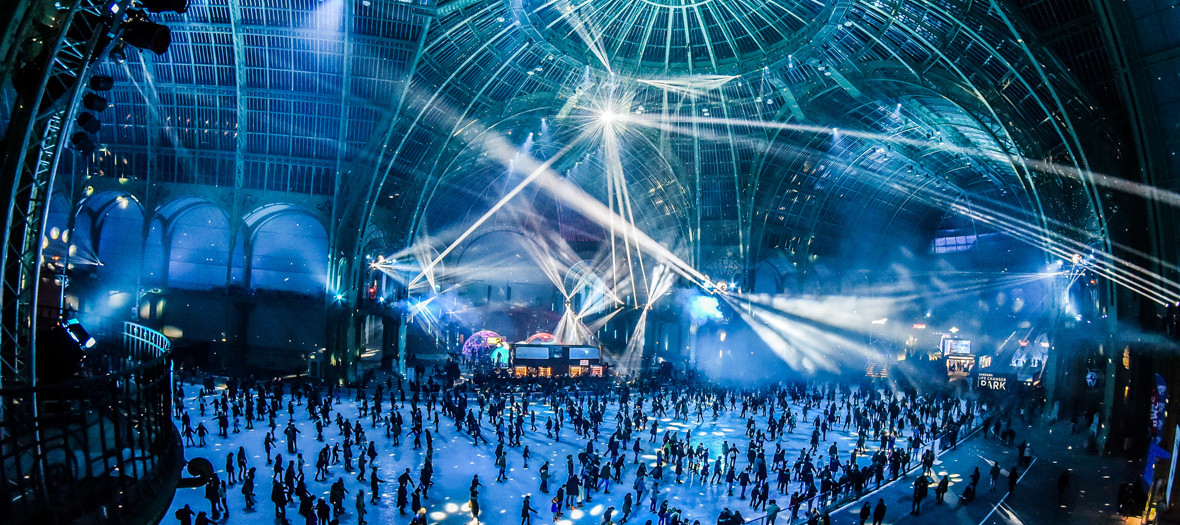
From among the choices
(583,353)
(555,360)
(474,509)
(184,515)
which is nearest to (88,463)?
(184,515)

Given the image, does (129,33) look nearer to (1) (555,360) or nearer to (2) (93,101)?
(2) (93,101)

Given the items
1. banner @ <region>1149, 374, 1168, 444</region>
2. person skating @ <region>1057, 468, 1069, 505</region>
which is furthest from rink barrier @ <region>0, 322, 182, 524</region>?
banner @ <region>1149, 374, 1168, 444</region>

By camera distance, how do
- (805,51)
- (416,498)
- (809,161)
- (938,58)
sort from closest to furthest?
(416,498) < (938,58) < (805,51) < (809,161)

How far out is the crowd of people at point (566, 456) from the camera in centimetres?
1683

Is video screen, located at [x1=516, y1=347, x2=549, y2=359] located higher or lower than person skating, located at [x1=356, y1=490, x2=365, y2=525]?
higher

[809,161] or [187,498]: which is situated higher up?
[809,161]

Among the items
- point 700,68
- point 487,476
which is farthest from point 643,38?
point 487,476

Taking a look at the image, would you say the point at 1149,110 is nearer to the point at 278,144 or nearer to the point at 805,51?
the point at 805,51

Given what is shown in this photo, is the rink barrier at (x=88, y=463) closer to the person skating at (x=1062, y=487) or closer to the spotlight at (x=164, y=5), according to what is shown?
the spotlight at (x=164, y=5)

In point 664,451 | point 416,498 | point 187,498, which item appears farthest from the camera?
point 664,451

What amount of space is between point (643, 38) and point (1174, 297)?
26040 millimetres

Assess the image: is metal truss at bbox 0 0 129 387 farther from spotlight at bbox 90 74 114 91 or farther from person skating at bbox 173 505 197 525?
person skating at bbox 173 505 197 525

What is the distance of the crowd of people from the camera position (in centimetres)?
1683

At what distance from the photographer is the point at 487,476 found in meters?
20.1
